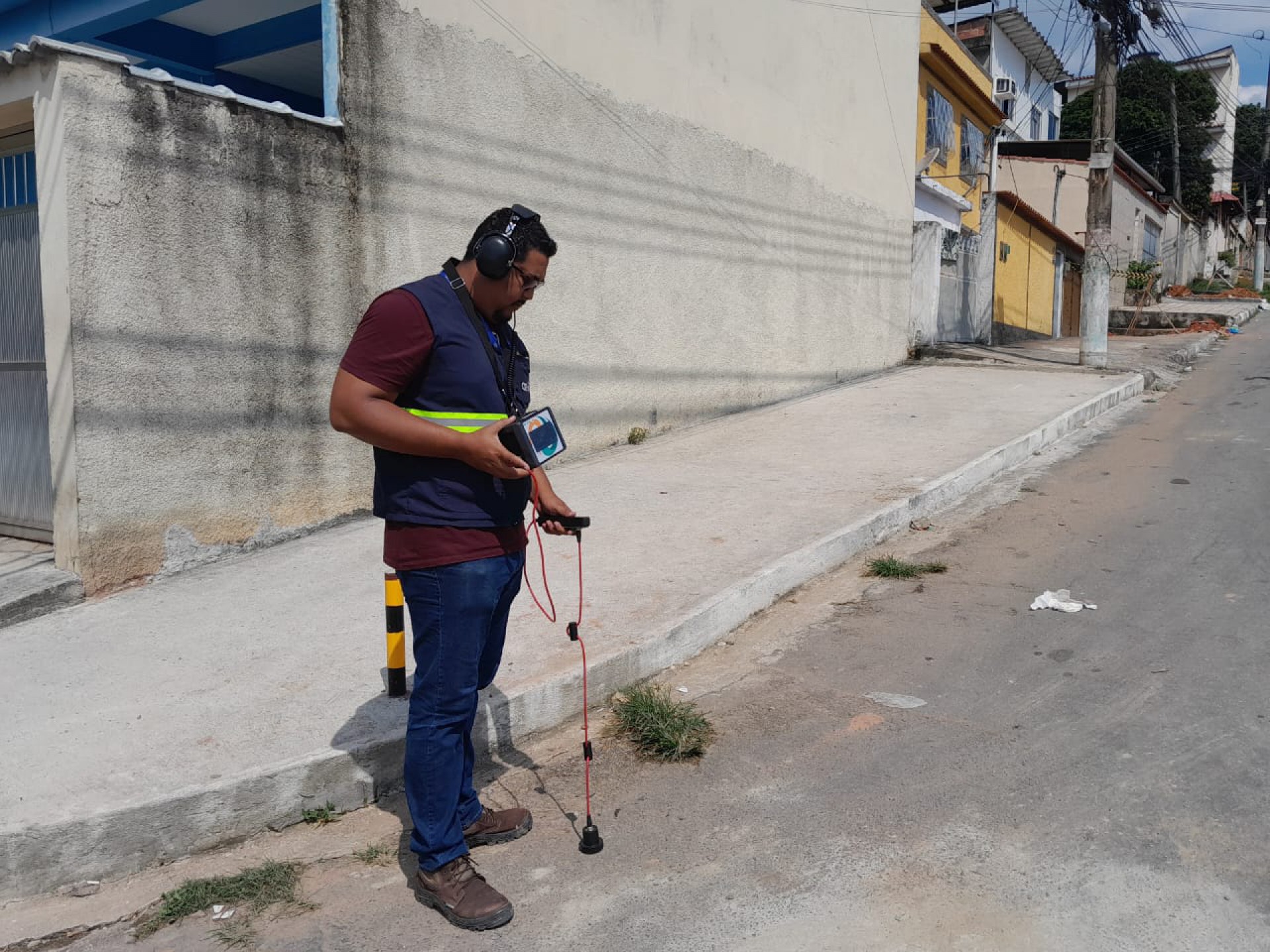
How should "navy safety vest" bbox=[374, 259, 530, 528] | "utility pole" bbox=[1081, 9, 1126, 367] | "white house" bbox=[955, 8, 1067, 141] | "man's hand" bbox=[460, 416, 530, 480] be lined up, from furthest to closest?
"white house" bbox=[955, 8, 1067, 141] → "utility pole" bbox=[1081, 9, 1126, 367] → "navy safety vest" bbox=[374, 259, 530, 528] → "man's hand" bbox=[460, 416, 530, 480]

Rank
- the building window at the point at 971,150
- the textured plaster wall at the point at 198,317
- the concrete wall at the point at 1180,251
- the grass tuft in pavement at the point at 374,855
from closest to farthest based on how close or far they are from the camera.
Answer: the grass tuft in pavement at the point at 374,855
the textured plaster wall at the point at 198,317
the building window at the point at 971,150
the concrete wall at the point at 1180,251

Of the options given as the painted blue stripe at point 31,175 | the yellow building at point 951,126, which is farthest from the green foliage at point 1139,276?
the painted blue stripe at point 31,175

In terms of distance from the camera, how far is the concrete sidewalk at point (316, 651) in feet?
10.8

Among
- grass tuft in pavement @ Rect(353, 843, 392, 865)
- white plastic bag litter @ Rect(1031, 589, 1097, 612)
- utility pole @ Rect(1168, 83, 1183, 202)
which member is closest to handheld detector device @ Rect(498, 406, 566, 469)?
grass tuft in pavement @ Rect(353, 843, 392, 865)

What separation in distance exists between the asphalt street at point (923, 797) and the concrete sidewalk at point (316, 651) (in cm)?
24

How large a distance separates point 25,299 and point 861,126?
1096 cm

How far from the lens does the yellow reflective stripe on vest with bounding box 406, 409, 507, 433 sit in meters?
2.77

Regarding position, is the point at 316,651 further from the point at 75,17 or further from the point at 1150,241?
the point at 1150,241

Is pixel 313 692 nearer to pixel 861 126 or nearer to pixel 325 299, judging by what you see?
pixel 325 299

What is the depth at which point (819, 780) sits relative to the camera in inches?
142

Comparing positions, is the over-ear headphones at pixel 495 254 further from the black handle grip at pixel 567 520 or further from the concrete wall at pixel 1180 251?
the concrete wall at pixel 1180 251

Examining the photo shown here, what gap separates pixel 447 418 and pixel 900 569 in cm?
390

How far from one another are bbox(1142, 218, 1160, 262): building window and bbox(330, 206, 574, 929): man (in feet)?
119

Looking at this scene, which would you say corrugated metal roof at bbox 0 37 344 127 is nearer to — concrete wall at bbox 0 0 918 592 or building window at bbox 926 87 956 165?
concrete wall at bbox 0 0 918 592
